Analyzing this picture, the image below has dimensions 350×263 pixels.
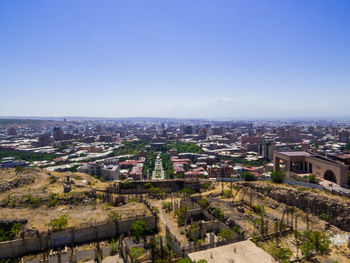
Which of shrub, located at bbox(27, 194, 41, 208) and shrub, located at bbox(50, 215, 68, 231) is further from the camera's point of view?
shrub, located at bbox(27, 194, 41, 208)

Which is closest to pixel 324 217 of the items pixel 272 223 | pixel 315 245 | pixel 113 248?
pixel 272 223

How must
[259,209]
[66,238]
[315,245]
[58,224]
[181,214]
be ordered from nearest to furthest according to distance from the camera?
[315,245] < [66,238] < [58,224] < [181,214] < [259,209]

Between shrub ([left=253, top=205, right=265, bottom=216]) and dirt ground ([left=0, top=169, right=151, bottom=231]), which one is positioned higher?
dirt ground ([left=0, top=169, right=151, bottom=231])

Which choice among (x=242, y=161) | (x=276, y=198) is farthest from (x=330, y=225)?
(x=242, y=161)

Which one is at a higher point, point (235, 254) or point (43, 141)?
point (235, 254)

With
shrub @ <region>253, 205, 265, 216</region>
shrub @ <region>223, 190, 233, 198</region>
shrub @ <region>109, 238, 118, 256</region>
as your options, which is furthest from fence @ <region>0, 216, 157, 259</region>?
shrub @ <region>253, 205, 265, 216</region>

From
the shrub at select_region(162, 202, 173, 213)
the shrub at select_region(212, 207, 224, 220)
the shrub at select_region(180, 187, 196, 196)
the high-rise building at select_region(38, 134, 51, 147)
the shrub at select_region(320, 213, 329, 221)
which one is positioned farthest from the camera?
the high-rise building at select_region(38, 134, 51, 147)

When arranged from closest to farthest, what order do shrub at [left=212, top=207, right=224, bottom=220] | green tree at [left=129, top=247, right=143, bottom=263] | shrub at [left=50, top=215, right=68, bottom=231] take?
green tree at [left=129, top=247, right=143, bottom=263] → shrub at [left=50, top=215, right=68, bottom=231] → shrub at [left=212, top=207, right=224, bottom=220]

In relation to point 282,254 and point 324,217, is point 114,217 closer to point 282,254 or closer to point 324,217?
point 282,254

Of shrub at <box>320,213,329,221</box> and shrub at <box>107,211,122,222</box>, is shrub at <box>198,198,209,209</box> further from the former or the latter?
shrub at <box>320,213,329,221</box>

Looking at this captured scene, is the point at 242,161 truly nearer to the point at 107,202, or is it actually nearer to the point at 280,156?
the point at 280,156

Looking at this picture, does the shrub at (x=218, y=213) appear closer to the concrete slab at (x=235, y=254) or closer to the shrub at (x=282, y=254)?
the concrete slab at (x=235, y=254)
